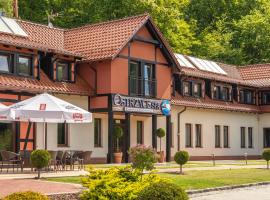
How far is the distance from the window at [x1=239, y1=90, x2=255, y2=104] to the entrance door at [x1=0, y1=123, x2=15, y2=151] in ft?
75.3

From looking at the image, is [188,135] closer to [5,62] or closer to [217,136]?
[217,136]

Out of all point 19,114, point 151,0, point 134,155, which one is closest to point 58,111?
point 19,114

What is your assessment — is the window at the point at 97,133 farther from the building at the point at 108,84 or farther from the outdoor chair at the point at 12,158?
the outdoor chair at the point at 12,158

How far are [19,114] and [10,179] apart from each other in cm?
319

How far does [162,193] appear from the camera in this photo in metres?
9.35

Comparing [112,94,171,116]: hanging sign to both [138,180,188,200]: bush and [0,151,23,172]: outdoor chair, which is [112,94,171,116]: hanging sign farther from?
[138,180,188,200]: bush

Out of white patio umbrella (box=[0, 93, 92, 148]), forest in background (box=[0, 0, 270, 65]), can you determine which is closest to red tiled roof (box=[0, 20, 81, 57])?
white patio umbrella (box=[0, 93, 92, 148])

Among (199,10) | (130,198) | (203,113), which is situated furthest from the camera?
(199,10)

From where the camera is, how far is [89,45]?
32.8 metres

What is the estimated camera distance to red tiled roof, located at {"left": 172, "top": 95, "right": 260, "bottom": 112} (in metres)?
38.1

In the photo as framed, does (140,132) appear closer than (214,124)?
Yes

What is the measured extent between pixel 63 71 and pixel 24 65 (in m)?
2.76

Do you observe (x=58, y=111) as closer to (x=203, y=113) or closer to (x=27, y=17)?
(x=203, y=113)

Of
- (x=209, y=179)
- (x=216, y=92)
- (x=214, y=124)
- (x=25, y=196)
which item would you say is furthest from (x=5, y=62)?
(x=25, y=196)
